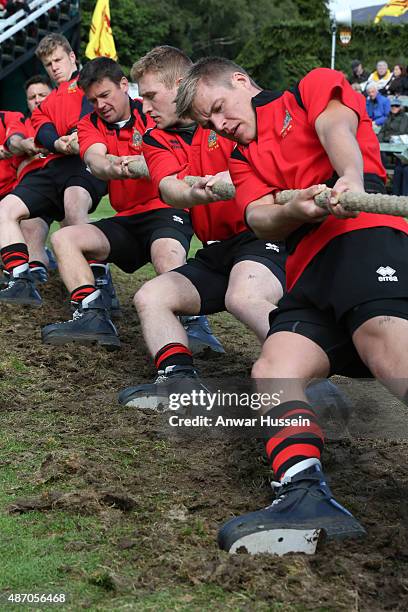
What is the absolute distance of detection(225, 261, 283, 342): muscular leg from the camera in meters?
4.53

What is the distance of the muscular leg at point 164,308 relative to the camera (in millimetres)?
4805

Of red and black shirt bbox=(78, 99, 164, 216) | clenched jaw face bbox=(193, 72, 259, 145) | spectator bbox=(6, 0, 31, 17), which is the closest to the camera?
clenched jaw face bbox=(193, 72, 259, 145)

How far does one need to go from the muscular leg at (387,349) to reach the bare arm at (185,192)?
1.48m

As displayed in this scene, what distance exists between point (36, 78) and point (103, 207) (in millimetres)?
6348

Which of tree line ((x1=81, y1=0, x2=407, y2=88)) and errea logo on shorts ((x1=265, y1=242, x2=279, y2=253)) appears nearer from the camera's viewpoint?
errea logo on shorts ((x1=265, y1=242, x2=279, y2=253))


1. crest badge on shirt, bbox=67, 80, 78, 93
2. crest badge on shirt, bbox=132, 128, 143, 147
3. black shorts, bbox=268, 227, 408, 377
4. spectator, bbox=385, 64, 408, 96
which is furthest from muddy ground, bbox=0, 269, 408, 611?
spectator, bbox=385, 64, 408, 96

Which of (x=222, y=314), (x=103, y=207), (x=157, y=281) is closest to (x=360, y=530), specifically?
(x=157, y=281)

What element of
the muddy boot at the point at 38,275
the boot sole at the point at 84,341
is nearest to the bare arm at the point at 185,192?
the boot sole at the point at 84,341

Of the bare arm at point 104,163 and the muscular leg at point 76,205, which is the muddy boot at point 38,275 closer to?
the muscular leg at point 76,205

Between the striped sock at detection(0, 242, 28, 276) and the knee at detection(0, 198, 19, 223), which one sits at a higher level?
the knee at detection(0, 198, 19, 223)

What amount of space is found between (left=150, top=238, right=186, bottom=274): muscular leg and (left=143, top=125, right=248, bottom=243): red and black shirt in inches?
17.6

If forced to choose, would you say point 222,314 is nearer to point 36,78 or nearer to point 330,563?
point 36,78

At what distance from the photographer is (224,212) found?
504 cm

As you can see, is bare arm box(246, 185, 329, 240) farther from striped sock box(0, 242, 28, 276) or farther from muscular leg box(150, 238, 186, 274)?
striped sock box(0, 242, 28, 276)
